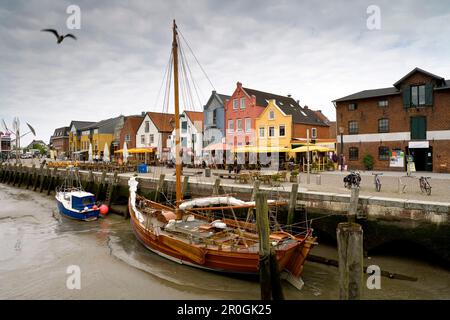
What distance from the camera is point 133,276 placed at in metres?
11.4

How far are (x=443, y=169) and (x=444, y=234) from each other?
19874 millimetres

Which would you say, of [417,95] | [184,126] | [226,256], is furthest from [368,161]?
[184,126]

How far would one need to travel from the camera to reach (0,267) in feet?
40.7

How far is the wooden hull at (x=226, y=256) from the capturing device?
9984mm

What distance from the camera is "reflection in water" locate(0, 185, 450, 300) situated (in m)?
9.86

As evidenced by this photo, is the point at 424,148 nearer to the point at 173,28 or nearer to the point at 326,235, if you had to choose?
the point at 326,235

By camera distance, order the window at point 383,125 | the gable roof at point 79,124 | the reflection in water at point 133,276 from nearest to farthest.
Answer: the reflection in water at point 133,276 < the window at point 383,125 < the gable roof at point 79,124

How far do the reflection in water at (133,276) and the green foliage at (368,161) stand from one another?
19985 millimetres

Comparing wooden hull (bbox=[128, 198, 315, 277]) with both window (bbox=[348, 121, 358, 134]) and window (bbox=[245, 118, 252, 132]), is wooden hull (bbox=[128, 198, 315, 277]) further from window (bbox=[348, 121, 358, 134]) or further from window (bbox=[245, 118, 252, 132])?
window (bbox=[245, 118, 252, 132])

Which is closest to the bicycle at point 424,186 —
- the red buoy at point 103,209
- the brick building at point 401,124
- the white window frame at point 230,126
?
the brick building at point 401,124

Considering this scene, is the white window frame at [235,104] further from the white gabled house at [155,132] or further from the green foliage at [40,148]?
the green foliage at [40,148]
